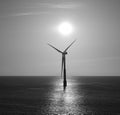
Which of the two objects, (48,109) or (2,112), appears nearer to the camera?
(2,112)

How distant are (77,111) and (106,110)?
11.2 meters

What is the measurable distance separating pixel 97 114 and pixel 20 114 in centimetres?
2649

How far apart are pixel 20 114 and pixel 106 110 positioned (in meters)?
32.2

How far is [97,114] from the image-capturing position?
73125mm

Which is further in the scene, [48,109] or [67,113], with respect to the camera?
[48,109]

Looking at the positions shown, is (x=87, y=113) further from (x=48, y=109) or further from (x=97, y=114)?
(x=48, y=109)

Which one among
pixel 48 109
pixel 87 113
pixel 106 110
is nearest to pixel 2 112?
pixel 48 109

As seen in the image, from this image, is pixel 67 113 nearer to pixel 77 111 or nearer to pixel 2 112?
pixel 77 111

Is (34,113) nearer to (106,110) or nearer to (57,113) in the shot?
(57,113)

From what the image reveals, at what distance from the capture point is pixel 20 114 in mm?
72375

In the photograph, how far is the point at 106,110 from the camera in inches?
3162

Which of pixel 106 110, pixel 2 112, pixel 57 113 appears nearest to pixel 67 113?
pixel 57 113

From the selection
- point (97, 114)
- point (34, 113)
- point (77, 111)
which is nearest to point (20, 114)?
point (34, 113)

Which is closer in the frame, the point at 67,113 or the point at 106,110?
the point at 67,113
